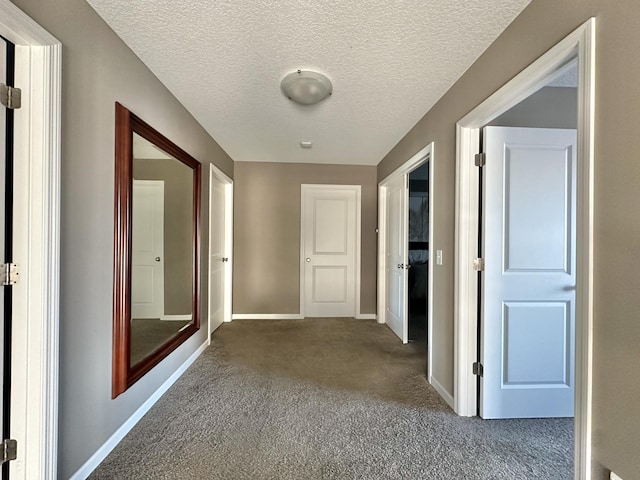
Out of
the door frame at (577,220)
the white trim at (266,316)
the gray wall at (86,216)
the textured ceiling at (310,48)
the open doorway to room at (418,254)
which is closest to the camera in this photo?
the door frame at (577,220)

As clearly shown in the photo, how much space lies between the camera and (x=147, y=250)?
6.91ft

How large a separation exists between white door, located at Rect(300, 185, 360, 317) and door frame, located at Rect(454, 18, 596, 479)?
98.7 inches

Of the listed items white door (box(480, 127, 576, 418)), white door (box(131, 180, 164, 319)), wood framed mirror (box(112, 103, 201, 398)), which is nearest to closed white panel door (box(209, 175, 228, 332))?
wood framed mirror (box(112, 103, 201, 398))

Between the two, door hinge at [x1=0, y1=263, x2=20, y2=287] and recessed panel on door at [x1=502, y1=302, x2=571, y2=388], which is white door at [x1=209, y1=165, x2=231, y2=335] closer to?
door hinge at [x1=0, y1=263, x2=20, y2=287]

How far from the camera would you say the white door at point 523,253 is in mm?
1931

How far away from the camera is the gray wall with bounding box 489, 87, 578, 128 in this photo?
2.06 meters

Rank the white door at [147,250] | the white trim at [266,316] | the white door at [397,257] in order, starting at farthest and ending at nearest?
the white trim at [266,316] → the white door at [397,257] → the white door at [147,250]

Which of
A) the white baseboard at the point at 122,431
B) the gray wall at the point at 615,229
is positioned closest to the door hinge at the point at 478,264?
the gray wall at the point at 615,229

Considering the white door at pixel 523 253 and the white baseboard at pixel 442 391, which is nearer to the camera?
the white door at pixel 523 253

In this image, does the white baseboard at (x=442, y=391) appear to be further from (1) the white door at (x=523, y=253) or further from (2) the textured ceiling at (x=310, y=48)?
(2) the textured ceiling at (x=310, y=48)

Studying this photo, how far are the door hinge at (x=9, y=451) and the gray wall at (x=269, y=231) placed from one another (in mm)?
3157

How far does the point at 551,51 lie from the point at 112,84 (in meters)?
2.20

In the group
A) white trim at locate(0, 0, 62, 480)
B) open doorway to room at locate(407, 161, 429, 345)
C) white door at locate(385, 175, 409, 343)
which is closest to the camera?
white trim at locate(0, 0, 62, 480)

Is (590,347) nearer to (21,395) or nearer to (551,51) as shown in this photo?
(551,51)
